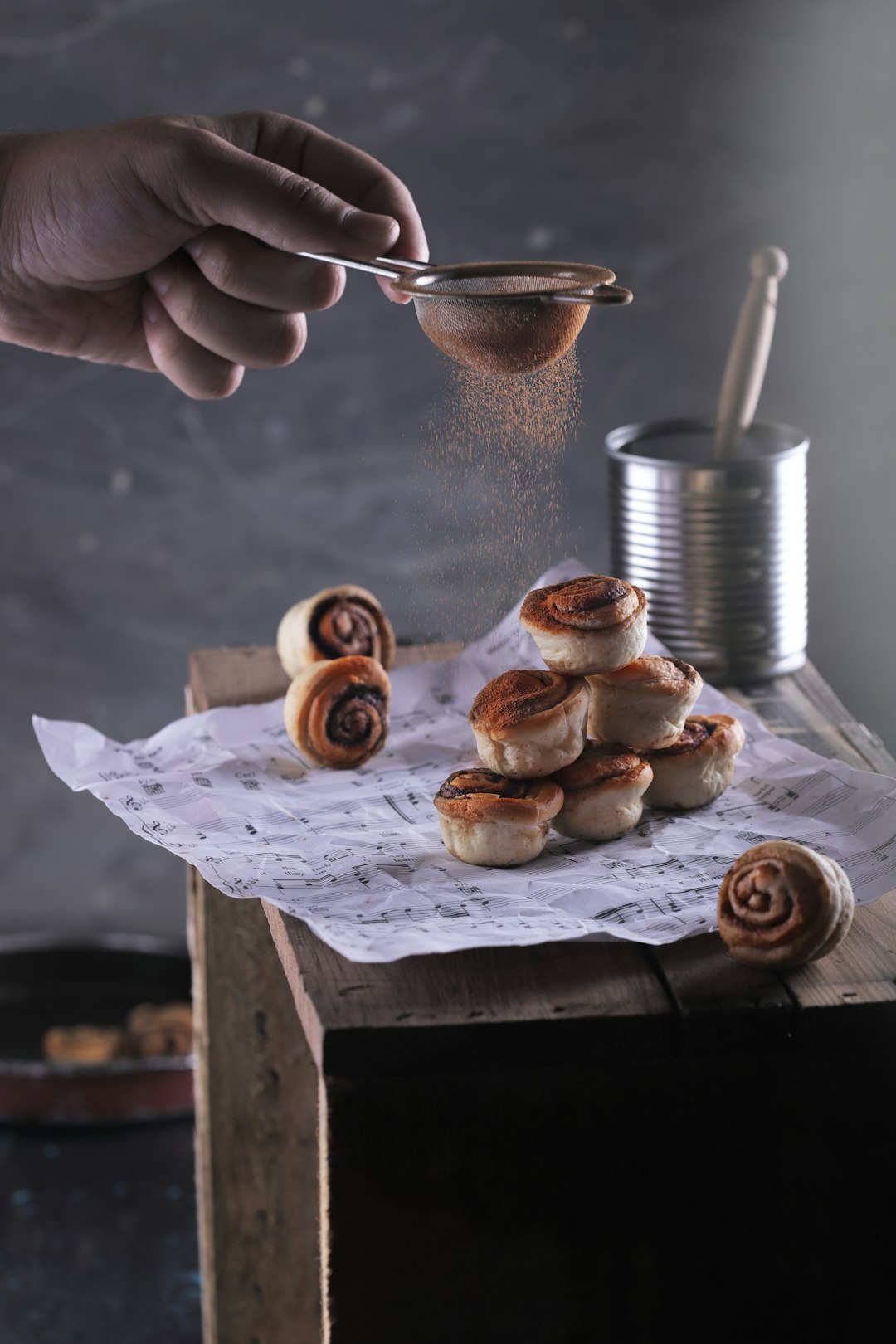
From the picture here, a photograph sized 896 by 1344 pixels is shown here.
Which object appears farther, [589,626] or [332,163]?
[332,163]

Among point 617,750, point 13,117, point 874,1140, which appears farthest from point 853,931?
point 13,117

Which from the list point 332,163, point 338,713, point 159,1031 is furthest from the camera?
point 159,1031

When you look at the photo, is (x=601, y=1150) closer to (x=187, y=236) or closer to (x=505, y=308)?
(x=505, y=308)

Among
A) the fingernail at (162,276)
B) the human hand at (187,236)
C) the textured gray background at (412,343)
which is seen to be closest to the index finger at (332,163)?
the human hand at (187,236)

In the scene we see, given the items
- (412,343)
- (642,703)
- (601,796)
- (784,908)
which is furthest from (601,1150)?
(412,343)

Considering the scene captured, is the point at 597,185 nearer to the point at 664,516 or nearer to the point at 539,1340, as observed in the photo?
the point at 664,516

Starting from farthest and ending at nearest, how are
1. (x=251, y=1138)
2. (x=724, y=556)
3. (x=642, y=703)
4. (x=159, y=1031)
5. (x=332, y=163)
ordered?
(x=159, y=1031) → (x=251, y=1138) → (x=724, y=556) → (x=332, y=163) → (x=642, y=703)

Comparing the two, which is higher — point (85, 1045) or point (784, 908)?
point (784, 908)
